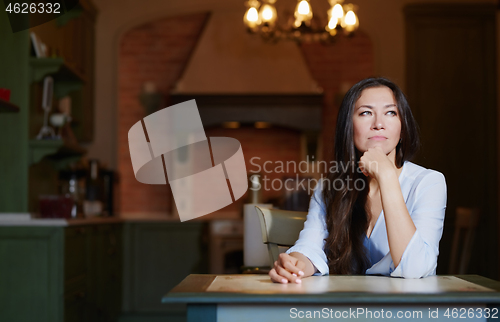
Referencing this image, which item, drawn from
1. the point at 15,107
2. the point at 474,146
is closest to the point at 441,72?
the point at 474,146

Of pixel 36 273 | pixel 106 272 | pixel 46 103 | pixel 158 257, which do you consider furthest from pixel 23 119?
pixel 158 257

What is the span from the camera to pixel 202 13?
521cm

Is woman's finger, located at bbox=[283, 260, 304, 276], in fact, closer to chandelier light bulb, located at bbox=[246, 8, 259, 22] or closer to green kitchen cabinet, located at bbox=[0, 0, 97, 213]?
green kitchen cabinet, located at bbox=[0, 0, 97, 213]

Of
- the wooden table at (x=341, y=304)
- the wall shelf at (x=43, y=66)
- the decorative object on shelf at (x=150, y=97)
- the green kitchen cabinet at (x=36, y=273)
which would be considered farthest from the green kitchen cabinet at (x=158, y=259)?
the wooden table at (x=341, y=304)

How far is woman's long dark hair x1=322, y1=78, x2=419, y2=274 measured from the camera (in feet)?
5.03

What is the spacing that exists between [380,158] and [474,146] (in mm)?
3903

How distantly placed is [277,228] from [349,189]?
14.6 inches

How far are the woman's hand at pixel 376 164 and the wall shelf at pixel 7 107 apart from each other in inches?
75.2

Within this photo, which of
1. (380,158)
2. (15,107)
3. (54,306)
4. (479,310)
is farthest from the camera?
(15,107)

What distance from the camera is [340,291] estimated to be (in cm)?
98

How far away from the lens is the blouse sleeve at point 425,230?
49.0 inches

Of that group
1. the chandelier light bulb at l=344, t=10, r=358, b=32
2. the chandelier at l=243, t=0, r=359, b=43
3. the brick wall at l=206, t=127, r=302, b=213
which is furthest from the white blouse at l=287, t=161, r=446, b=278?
the brick wall at l=206, t=127, r=302, b=213

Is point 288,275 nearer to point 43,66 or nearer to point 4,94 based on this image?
point 4,94

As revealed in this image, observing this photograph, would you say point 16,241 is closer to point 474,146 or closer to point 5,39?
point 5,39
